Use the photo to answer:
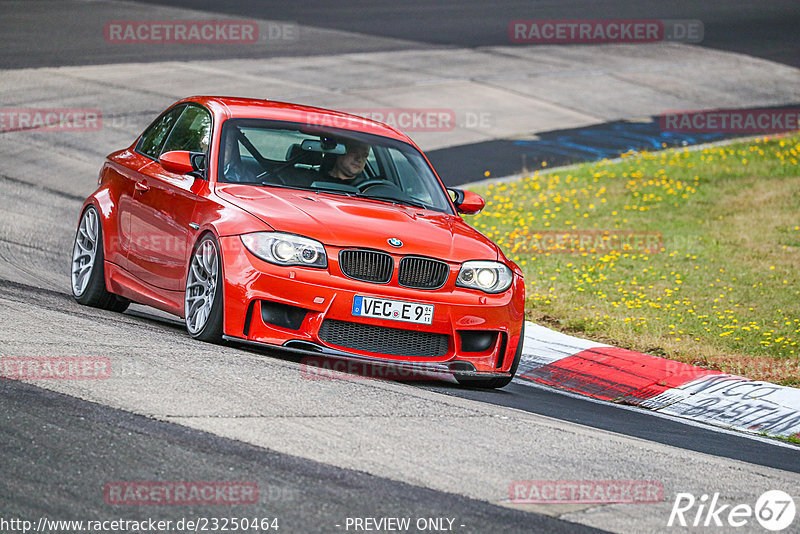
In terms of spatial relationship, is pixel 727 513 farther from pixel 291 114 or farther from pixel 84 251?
pixel 84 251

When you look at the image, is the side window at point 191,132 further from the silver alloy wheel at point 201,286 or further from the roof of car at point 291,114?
the silver alloy wheel at point 201,286

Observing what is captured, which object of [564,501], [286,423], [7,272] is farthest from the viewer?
[7,272]

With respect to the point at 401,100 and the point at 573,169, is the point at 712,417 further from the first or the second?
the point at 401,100

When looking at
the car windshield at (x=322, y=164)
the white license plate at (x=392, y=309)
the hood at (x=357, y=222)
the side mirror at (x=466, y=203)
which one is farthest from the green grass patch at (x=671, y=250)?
the white license plate at (x=392, y=309)

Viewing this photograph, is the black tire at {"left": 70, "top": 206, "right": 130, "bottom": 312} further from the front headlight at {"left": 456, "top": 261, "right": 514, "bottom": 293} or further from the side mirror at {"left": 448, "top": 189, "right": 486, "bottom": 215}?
the front headlight at {"left": 456, "top": 261, "right": 514, "bottom": 293}

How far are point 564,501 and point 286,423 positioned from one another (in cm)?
141

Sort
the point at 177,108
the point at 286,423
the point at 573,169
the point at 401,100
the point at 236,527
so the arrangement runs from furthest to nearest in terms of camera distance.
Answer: the point at 401,100, the point at 573,169, the point at 177,108, the point at 286,423, the point at 236,527

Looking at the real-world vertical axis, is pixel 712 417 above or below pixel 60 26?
below

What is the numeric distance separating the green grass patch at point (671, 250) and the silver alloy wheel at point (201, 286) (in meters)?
3.88

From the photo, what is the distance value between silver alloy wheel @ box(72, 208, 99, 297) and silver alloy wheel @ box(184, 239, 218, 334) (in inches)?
65.1

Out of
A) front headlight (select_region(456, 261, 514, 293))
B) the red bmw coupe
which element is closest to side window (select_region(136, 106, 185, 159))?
the red bmw coupe

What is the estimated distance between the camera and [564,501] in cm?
Result: 527

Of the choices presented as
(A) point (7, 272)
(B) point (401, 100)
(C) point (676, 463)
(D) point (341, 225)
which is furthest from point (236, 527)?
(B) point (401, 100)

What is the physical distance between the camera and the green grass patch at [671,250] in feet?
33.9
